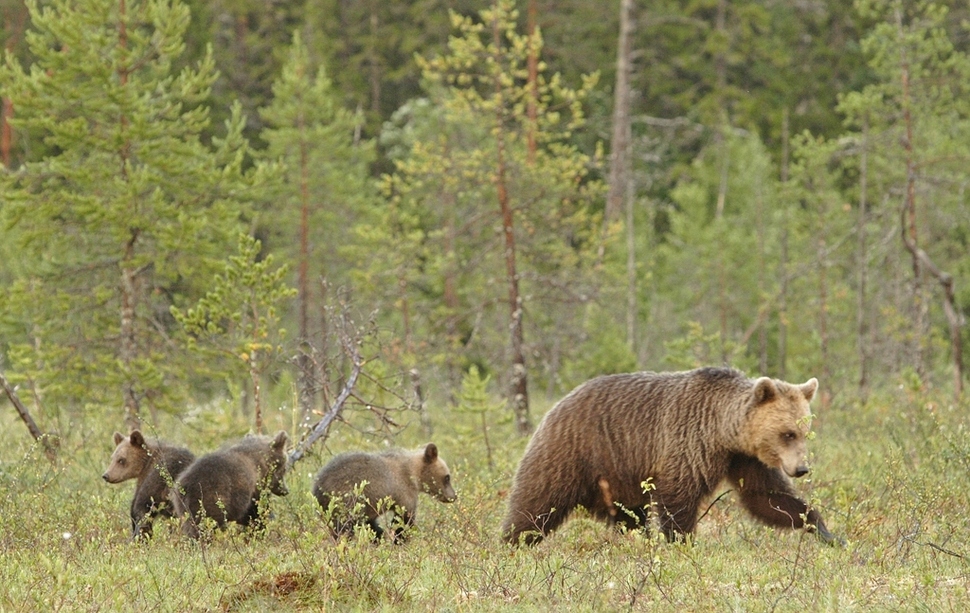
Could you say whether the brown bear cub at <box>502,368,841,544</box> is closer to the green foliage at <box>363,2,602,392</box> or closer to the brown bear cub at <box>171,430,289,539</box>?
the brown bear cub at <box>171,430,289,539</box>

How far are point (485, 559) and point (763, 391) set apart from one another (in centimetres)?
224

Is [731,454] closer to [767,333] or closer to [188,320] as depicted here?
[188,320]

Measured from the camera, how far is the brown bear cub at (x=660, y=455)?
8.88 m

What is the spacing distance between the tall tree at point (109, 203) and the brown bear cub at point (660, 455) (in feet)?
27.2

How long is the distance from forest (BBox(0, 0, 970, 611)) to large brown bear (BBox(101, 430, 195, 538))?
0.28 meters

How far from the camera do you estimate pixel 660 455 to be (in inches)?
355

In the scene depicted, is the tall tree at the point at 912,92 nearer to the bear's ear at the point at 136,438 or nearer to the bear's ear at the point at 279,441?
the bear's ear at the point at 279,441

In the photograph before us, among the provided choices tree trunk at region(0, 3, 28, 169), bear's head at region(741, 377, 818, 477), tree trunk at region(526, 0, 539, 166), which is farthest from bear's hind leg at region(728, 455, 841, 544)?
tree trunk at region(0, 3, 28, 169)

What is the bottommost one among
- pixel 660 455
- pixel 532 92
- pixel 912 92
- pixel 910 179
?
pixel 660 455

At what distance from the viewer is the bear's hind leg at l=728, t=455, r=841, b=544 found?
30.1 feet

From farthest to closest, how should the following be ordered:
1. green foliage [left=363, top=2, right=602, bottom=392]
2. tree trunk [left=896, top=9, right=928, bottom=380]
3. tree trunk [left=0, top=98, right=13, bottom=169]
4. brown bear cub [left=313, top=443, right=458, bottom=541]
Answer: tree trunk [left=0, top=98, right=13, bottom=169], tree trunk [left=896, top=9, right=928, bottom=380], green foliage [left=363, top=2, right=602, bottom=392], brown bear cub [left=313, top=443, right=458, bottom=541]

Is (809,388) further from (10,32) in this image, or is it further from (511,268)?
(10,32)

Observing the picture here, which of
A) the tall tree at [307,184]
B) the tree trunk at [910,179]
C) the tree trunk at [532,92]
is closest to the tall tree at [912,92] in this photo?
the tree trunk at [910,179]

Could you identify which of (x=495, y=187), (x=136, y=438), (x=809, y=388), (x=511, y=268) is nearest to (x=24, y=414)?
(x=136, y=438)
